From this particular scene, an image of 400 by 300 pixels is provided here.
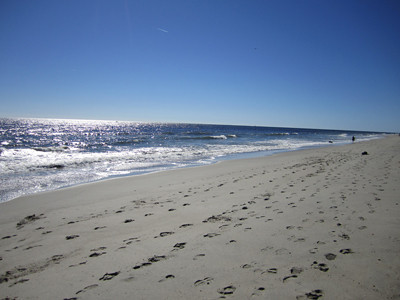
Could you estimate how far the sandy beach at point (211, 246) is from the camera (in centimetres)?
261

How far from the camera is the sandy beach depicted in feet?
8.56

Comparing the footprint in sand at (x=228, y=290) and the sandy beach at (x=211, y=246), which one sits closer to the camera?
the footprint in sand at (x=228, y=290)

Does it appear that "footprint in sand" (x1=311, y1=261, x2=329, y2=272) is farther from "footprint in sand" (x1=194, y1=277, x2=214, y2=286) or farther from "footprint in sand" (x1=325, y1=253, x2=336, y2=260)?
"footprint in sand" (x1=194, y1=277, x2=214, y2=286)

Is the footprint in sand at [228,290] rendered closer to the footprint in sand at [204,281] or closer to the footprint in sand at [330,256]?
the footprint in sand at [204,281]

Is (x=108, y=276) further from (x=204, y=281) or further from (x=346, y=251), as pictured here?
(x=346, y=251)

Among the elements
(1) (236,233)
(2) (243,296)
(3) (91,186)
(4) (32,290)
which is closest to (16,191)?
(3) (91,186)

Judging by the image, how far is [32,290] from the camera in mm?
2900

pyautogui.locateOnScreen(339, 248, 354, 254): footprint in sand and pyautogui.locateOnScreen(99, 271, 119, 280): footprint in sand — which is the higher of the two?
pyautogui.locateOnScreen(339, 248, 354, 254): footprint in sand

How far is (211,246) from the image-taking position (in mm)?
3617

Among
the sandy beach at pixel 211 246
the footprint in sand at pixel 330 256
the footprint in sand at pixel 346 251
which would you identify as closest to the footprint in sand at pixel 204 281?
the sandy beach at pixel 211 246

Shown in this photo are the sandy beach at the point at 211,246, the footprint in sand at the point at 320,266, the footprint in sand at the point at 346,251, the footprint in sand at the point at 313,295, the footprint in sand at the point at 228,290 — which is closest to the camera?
the footprint in sand at the point at 313,295

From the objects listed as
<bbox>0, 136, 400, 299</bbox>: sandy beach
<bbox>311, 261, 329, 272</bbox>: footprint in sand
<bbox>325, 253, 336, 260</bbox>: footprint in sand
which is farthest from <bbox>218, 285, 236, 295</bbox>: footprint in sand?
<bbox>325, 253, 336, 260</bbox>: footprint in sand

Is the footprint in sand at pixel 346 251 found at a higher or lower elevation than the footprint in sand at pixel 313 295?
higher

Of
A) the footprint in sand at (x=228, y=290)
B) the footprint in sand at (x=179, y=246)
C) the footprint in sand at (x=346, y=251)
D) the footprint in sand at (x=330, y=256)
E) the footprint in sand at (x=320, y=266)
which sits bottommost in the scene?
the footprint in sand at (x=179, y=246)
